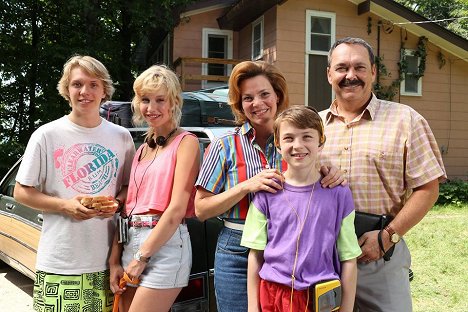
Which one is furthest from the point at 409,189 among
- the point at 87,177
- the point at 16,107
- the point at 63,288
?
the point at 16,107

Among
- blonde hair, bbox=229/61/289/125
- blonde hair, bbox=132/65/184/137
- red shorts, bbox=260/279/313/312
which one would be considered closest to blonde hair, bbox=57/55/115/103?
blonde hair, bbox=132/65/184/137

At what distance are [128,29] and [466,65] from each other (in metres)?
11.8

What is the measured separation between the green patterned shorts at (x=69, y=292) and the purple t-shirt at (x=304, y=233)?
98cm

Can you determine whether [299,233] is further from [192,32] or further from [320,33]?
[192,32]

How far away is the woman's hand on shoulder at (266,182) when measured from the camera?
2008mm

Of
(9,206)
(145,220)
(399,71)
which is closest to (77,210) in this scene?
(145,220)

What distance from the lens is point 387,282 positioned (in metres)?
2.29

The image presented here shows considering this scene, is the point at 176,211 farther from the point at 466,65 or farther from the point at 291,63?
the point at 466,65

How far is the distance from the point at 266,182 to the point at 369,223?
23.2 inches

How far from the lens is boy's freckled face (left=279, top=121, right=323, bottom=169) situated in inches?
77.7

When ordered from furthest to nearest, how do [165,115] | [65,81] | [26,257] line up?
[26,257] → [65,81] → [165,115]

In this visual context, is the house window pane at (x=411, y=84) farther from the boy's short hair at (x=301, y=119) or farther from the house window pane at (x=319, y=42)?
the boy's short hair at (x=301, y=119)

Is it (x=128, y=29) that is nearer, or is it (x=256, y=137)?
(x=256, y=137)

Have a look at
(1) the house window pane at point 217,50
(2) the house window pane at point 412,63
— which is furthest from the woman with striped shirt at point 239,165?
(1) the house window pane at point 217,50
